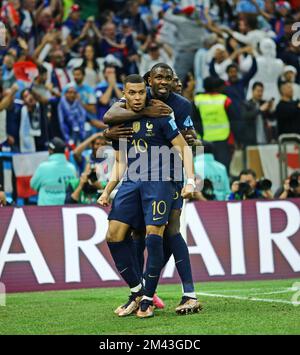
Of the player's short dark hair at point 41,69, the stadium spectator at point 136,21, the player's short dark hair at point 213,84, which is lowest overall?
the player's short dark hair at point 213,84

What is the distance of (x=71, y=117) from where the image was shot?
17219 millimetres

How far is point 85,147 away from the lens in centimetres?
1664

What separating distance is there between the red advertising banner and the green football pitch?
0.37 m

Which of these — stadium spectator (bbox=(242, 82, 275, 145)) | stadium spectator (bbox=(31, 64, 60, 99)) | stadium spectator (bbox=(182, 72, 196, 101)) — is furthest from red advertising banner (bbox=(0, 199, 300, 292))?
stadium spectator (bbox=(31, 64, 60, 99))

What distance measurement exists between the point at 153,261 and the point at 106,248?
3534 mm

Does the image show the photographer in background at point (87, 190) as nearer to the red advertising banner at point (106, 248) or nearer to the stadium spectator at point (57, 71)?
the red advertising banner at point (106, 248)

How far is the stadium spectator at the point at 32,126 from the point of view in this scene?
1659 cm

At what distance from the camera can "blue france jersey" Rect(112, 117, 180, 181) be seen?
9.56m

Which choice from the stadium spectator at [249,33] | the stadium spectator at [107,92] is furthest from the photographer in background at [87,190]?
the stadium spectator at [249,33]

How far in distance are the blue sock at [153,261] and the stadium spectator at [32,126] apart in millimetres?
7362

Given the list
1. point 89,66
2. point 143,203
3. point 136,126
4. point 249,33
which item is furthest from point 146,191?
point 249,33

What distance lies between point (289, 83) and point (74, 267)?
7034 millimetres

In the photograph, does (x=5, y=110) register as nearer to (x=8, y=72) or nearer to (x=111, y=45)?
(x=8, y=72)

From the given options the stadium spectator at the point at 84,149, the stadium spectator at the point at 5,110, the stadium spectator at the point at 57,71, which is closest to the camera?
the stadium spectator at the point at 84,149
